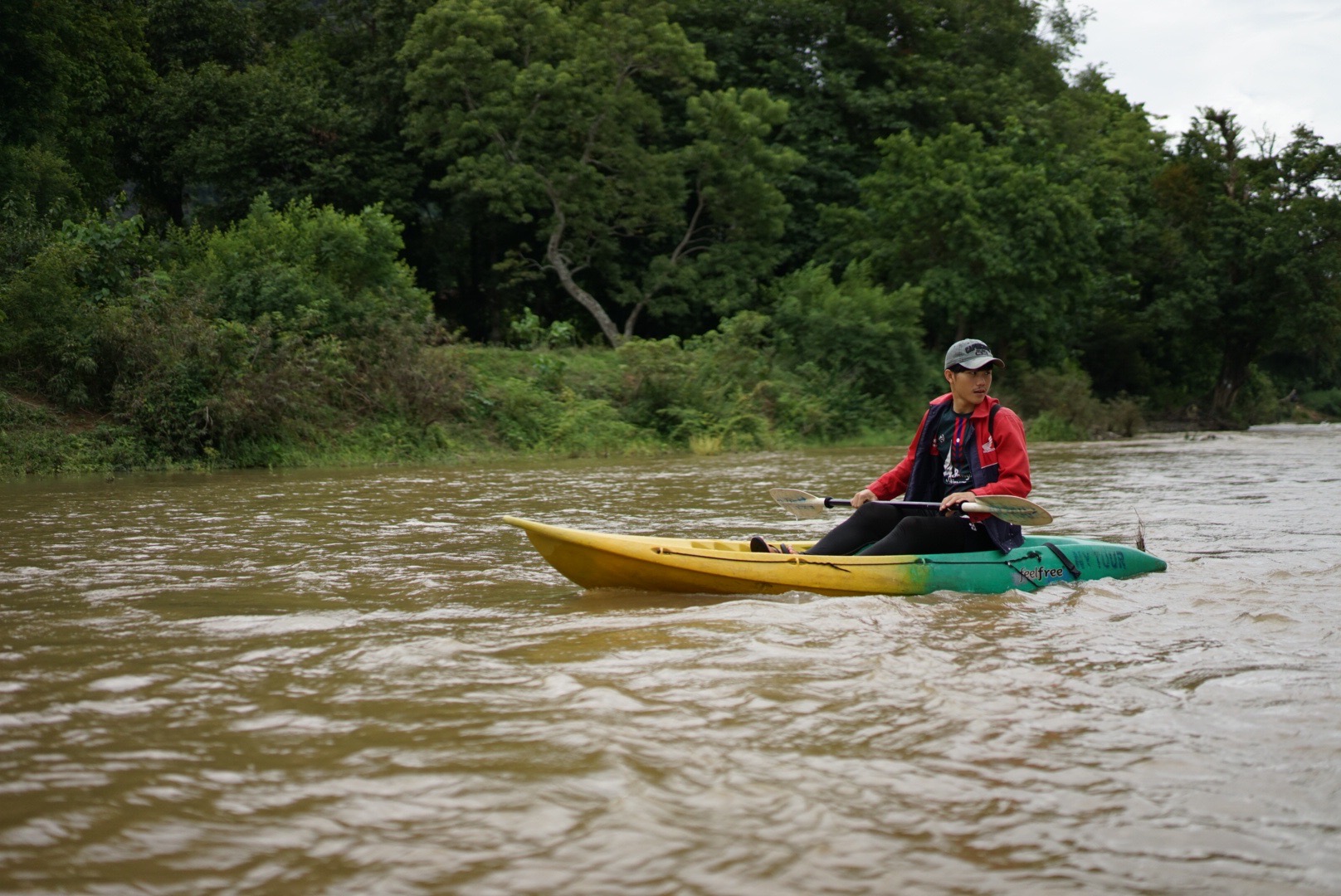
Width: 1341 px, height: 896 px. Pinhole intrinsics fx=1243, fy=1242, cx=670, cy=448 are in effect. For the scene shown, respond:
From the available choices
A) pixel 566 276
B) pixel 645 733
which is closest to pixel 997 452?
pixel 645 733

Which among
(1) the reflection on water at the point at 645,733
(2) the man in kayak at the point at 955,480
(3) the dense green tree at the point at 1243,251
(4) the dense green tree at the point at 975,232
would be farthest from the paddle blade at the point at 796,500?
(3) the dense green tree at the point at 1243,251

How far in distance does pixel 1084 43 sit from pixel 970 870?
45398mm

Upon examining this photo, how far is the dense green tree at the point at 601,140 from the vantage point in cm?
2464

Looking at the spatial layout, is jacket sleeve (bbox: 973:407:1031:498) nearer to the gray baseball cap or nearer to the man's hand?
the gray baseball cap

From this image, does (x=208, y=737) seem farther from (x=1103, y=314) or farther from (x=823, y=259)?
(x=1103, y=314)

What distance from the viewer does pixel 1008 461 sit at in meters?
6.27

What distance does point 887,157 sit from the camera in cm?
2984

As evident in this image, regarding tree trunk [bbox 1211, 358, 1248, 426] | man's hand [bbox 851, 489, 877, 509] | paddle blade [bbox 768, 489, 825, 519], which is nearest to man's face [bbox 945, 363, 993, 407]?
man's hand [bbox 851, 489, 877, 509]

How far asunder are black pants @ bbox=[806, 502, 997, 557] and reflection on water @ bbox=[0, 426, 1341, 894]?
1.23ft

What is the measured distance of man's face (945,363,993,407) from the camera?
6.27m

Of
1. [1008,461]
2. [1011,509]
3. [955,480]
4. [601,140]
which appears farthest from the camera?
[601,140]

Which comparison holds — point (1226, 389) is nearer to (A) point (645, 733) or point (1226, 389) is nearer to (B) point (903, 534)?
(B) point (903, 534)

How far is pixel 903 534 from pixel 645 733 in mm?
2945

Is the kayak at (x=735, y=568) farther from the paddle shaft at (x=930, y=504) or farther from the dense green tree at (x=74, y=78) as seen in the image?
the dense green tree at (x=74, y=78)
